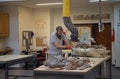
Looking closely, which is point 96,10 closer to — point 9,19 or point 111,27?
point 111,27

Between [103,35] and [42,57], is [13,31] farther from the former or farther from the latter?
[103,35]

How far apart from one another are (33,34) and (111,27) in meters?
3.35

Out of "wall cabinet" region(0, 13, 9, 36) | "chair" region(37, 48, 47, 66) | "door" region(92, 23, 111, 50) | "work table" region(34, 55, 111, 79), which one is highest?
"wall cabinet" region(0, 13, 9, 36)

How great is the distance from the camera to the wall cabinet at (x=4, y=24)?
9.60m

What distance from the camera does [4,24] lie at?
32.0ft

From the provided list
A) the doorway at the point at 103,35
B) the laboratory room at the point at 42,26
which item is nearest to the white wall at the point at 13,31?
the laboratory room at the point at 42,26

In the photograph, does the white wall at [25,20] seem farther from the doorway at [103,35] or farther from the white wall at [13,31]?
the doorway at [103,35]

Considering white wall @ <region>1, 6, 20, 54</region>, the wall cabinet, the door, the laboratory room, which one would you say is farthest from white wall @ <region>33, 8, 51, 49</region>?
the door

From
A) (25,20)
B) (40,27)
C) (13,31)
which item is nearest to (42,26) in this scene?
(40,27)

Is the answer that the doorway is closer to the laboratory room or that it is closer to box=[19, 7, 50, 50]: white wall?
the laboratory room

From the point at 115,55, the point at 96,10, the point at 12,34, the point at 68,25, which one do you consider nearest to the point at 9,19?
the point at 12,34

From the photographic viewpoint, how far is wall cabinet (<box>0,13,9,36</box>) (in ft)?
31.5

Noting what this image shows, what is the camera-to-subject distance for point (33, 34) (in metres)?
10.9

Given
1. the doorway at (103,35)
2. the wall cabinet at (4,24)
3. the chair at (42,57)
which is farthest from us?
the doorway at (103,35)
